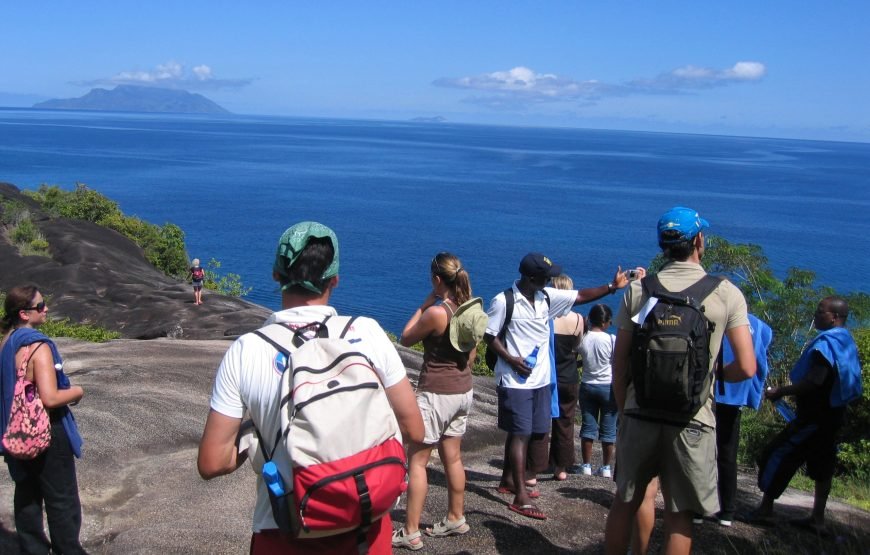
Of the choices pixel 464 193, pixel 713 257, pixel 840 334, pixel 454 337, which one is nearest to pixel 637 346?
pixel 454 337

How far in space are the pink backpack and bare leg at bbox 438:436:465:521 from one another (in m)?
2.57

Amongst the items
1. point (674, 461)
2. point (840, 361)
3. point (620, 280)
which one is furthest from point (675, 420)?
point (840, 361)

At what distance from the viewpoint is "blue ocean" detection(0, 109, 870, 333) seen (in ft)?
210

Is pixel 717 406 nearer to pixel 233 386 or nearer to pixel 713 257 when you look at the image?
pixel 233 386

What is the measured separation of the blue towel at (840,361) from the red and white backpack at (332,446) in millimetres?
4161

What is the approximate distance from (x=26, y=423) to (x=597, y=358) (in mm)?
5061

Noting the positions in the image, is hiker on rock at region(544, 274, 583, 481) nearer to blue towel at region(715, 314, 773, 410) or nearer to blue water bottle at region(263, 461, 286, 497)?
blue towel at region(715, 314, 773, 410)

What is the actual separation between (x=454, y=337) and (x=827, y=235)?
91000mm

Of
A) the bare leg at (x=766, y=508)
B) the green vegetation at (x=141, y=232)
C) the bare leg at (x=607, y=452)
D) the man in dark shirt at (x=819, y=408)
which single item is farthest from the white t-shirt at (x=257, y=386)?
the green vegetation at (x=141, y=232)

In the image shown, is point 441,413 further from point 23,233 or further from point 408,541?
point 23,233

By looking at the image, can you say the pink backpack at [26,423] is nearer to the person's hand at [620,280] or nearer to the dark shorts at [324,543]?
the dark shorts at [324,543]

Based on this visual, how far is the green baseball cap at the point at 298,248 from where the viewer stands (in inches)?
132

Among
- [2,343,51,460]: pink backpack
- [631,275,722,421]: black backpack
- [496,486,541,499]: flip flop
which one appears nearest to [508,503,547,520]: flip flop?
[496,486,541,499]: flip flop

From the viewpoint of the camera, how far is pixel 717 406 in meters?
6.36
